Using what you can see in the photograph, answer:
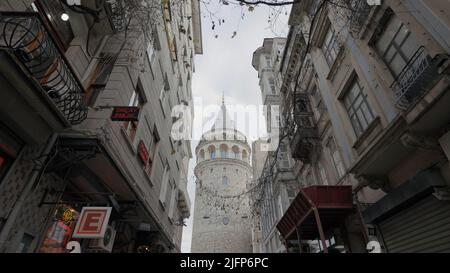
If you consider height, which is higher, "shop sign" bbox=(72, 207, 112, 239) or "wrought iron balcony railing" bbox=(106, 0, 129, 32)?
"wrought iron balcony railing" bbox=(106, 0, 129, 32)

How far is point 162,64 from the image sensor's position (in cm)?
1386

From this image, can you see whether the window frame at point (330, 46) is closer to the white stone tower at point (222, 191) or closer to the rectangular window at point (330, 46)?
the rectangular window at point (330, 46)

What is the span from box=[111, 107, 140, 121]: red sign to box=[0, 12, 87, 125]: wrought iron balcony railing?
995 millimetres

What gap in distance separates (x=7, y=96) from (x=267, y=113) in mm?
22070

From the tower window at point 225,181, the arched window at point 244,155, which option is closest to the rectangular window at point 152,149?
the tower window at point 225,181

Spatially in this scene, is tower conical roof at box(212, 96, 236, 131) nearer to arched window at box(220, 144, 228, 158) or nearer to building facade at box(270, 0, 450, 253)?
arched window at box(220, 144, 228, 158)

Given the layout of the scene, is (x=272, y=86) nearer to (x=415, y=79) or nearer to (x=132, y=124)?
(x=132, y=124)

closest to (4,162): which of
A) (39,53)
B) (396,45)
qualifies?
(39,53)

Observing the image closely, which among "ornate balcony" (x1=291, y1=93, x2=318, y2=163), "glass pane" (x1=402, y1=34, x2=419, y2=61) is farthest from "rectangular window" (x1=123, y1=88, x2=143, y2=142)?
"glass pane" (x1=402, y1=34, x2=419, y2=61)

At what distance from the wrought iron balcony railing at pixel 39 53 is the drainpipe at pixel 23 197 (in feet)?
2.34

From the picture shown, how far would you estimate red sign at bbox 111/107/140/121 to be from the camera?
7.02 meters
